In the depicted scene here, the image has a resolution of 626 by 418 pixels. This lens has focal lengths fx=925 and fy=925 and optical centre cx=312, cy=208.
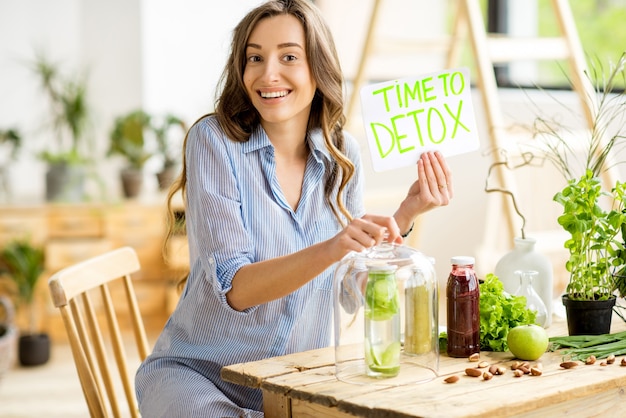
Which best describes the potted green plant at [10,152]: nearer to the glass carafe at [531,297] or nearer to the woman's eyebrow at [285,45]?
the woman's eyebrow at [285,45]

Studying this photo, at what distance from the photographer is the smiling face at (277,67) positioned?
Answer: 1.92m

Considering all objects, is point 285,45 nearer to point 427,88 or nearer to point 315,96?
point 315,96

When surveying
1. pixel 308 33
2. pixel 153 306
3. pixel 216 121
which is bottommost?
pixel 153 306

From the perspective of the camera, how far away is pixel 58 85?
16.6 ft

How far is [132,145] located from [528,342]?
3.60 metres

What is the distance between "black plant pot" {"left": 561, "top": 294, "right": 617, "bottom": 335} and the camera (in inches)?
70.9

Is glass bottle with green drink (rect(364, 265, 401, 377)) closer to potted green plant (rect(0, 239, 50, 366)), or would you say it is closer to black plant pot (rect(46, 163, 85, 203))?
potted green plant (rect(0, 239, 50, 366))

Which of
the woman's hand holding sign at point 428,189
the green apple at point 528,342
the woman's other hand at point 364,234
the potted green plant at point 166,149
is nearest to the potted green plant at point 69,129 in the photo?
the potted green plant at point 166,149

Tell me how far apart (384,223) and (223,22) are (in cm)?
397

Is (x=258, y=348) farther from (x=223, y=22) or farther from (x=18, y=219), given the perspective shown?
(x=223, y=22)

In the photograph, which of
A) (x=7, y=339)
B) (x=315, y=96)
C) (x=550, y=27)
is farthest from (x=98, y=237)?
(x=315, y=96)

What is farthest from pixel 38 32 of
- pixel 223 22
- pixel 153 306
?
pixel 153 306

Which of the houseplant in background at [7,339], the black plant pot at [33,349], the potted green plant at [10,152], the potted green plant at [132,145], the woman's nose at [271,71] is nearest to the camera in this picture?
the woman's nose at [271,71]

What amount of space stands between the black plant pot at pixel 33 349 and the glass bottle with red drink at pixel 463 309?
3.04 metres
